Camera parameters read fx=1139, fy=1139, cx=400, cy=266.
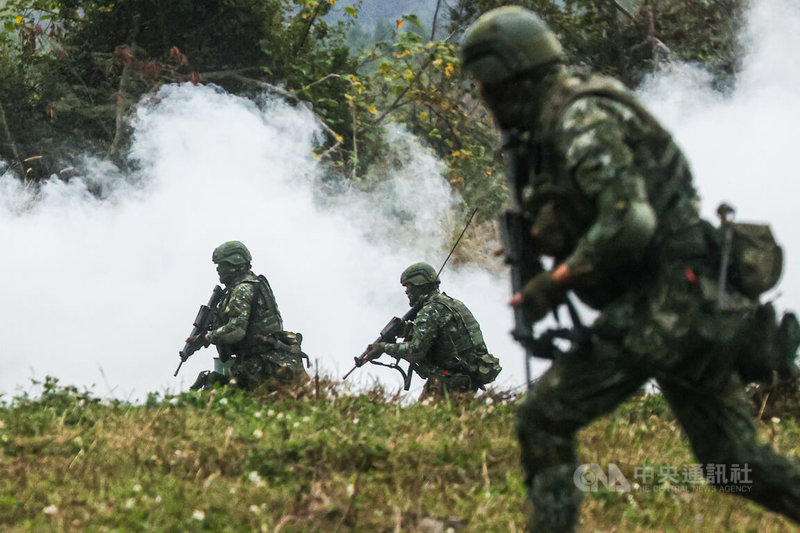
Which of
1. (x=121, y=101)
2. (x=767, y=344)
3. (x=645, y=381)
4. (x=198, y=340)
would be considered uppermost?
(x=121, y=101)

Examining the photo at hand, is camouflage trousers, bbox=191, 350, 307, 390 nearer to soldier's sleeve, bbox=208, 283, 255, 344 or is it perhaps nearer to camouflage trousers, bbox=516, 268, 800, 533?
soldier's sleeve, bbox=208, 283, 255, 344

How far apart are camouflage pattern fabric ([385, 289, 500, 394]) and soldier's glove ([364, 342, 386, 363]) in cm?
28

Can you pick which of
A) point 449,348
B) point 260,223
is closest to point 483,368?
point 449,348

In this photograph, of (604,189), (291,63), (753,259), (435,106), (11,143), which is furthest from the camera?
(435,106)

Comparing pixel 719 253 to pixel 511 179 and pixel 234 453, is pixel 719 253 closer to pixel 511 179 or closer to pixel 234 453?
pixel 511 179

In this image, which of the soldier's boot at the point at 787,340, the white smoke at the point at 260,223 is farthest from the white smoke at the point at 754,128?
the soldier's boot at the point at 787,340

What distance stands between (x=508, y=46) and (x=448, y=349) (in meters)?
6.01

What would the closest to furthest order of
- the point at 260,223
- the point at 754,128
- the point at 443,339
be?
the point at 443,339 → the point at 260,223 → the point at 754,128

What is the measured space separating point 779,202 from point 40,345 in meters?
10.1

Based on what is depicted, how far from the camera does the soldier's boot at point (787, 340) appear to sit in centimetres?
412

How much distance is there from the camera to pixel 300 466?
564 cm

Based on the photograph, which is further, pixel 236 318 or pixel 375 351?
pixel 375 351

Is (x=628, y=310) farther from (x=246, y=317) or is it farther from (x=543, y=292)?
(x=246, y=317)

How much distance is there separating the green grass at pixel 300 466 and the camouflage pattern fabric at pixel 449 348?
260cm
